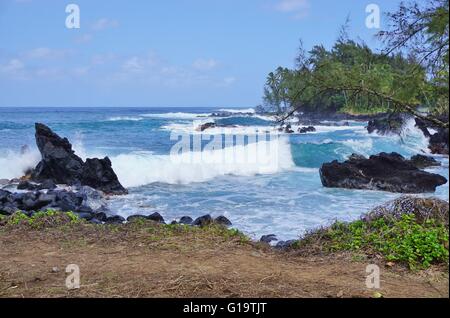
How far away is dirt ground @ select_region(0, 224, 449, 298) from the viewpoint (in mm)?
4465

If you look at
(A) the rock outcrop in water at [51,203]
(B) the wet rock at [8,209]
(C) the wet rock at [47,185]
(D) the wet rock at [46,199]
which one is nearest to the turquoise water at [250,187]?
(A) the rock outcrop in water at [51,203]

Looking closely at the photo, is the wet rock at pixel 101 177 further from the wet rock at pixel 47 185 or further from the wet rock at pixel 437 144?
the wet rock at pixel 437 144

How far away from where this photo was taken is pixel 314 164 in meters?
24.5

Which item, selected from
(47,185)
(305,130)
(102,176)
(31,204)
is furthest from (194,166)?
(305,130)

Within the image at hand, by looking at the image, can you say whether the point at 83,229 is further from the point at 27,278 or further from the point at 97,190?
the point at 97,190

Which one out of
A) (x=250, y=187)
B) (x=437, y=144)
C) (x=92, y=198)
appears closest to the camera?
(x=92, y=198)

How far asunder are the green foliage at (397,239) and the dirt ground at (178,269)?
0.76ft

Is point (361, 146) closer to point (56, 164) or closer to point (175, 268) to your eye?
point (56, 164)

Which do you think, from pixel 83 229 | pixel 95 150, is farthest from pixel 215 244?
pixel 95 150

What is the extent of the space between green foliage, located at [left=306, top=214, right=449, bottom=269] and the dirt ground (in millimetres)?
233

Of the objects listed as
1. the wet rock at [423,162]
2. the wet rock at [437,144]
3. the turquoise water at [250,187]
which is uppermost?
the wet rock at [437,144]

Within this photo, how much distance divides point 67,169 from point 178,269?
1396 cm

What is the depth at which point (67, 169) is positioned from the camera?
703 inches

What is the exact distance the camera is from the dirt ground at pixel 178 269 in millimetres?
4465
